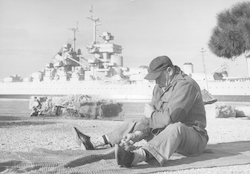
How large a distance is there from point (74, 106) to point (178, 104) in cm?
664

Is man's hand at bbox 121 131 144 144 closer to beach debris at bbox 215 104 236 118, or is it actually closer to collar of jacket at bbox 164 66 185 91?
collar of jacket at bbox 164 66 185 91

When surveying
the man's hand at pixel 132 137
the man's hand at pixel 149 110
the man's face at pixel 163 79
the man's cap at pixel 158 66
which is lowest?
the man's hand at pixel 132 137

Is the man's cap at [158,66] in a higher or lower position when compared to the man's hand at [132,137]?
higher

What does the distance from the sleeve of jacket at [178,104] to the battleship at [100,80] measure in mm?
24760

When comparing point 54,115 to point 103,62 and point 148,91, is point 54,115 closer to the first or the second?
point 148,91

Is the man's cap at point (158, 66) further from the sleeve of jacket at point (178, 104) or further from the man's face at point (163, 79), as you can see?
the sleeve of jacket at point (178, 104)

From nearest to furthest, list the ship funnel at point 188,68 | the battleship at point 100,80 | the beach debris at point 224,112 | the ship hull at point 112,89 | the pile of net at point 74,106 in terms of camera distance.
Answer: the beach debris at point 224,112 < the pile of net at point 74,106 < the ship hull at point 112,89 < the battleship at point 100,80 < the ship funnel at point 188,68

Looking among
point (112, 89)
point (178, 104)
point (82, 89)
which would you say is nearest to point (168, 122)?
point (178, 104)

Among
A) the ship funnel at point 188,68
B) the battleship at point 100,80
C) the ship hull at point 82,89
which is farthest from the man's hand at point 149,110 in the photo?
the ship funnel at point 188,68

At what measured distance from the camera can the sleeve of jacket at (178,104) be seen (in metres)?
1.83

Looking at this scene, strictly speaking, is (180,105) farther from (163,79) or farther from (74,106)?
(74,106)

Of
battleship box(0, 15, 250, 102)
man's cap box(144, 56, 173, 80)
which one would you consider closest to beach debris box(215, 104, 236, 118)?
man's cap box(144, 56, 173, 80)

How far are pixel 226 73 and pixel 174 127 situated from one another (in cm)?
3053

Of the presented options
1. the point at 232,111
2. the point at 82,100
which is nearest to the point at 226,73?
the point at 232,111
